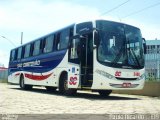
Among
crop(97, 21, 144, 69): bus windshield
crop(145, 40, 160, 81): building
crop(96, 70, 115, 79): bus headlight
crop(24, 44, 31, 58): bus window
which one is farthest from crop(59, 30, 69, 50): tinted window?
crop(24, 44, 31, 58): bus window

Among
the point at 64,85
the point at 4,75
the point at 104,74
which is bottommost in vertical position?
the point at 64,85

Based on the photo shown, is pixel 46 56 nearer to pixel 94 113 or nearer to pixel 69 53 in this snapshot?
pixel 69 53

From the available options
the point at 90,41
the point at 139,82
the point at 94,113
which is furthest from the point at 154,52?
the point at 94,113

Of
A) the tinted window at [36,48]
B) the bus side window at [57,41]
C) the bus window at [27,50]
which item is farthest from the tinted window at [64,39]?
the bus window at [27,50]

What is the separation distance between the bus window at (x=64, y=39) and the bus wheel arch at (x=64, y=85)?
1.28 metres

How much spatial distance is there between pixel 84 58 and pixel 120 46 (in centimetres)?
165

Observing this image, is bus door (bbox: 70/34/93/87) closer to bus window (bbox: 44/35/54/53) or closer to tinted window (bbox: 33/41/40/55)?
bus window (bbox: 44/35/54/53)

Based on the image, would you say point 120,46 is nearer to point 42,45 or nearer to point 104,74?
point 104,74

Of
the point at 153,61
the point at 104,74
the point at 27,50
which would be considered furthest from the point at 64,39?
the point at 27,50

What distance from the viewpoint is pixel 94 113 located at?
30.9ft

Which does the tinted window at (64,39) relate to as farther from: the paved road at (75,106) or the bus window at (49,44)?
the paved road at (75,106)

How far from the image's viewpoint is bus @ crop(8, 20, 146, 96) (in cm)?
1481

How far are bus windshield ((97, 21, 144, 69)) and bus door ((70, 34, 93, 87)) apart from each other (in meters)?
0.72

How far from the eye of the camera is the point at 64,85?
17.5 meters
